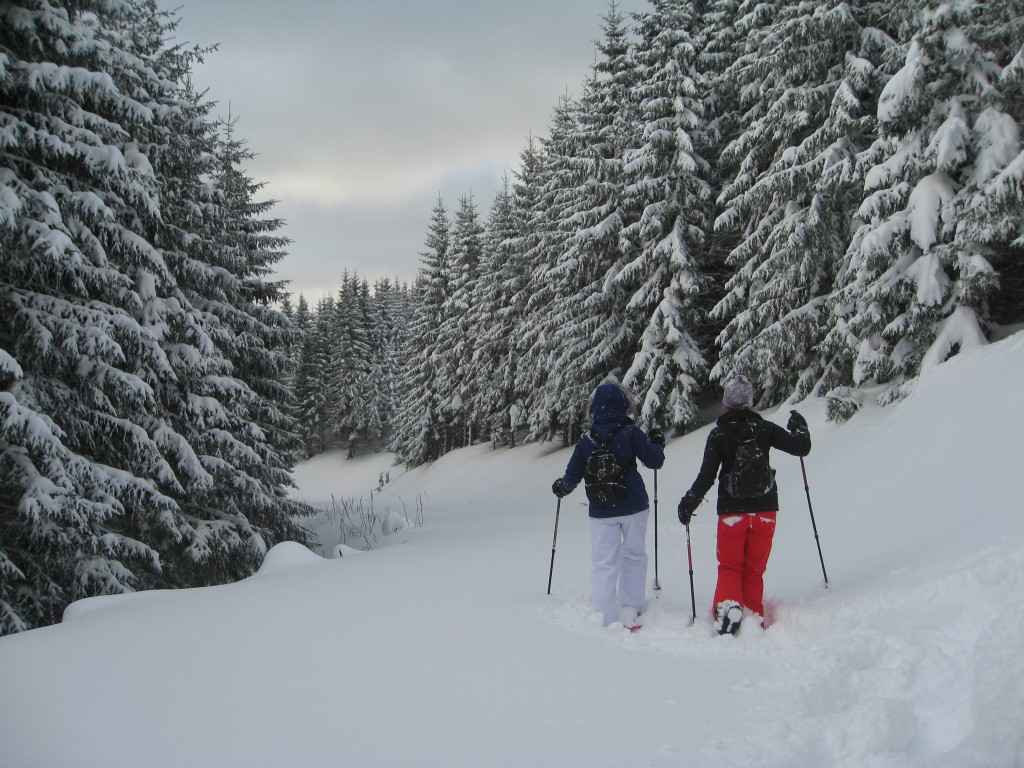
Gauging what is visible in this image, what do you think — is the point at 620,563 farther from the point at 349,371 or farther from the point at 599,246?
the point at 349,371

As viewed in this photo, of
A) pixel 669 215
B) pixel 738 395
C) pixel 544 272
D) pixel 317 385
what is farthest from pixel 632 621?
pixel 317 385

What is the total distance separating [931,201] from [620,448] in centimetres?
866

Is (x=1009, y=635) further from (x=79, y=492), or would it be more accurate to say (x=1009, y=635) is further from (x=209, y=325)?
(x=209, y=325)

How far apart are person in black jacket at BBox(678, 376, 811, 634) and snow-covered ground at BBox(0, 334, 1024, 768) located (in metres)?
0.37

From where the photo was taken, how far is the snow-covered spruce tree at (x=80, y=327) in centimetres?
784

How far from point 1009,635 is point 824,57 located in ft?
46.5

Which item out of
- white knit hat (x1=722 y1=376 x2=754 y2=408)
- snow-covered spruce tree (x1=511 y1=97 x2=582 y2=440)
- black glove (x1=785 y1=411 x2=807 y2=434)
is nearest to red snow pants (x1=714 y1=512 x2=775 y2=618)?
black glove (x1=785 y1=411 x2=807 y2=434)

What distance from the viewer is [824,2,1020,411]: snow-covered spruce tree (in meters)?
10.2

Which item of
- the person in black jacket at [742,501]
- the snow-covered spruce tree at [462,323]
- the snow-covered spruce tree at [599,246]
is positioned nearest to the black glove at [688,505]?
the person in black jacket at [742,501]

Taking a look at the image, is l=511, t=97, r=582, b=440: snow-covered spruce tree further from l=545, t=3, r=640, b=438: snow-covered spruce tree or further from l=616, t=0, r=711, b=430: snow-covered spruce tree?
l=616, t=0, r=711, b=430: snow-covered spruce tree

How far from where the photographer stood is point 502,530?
12.9 meters

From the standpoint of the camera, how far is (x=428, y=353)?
38094 mm

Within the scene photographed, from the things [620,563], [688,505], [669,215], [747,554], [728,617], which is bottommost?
[728,617]

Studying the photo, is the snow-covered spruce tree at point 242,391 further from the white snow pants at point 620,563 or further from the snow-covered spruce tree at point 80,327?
the white snow pants at point 620,563
